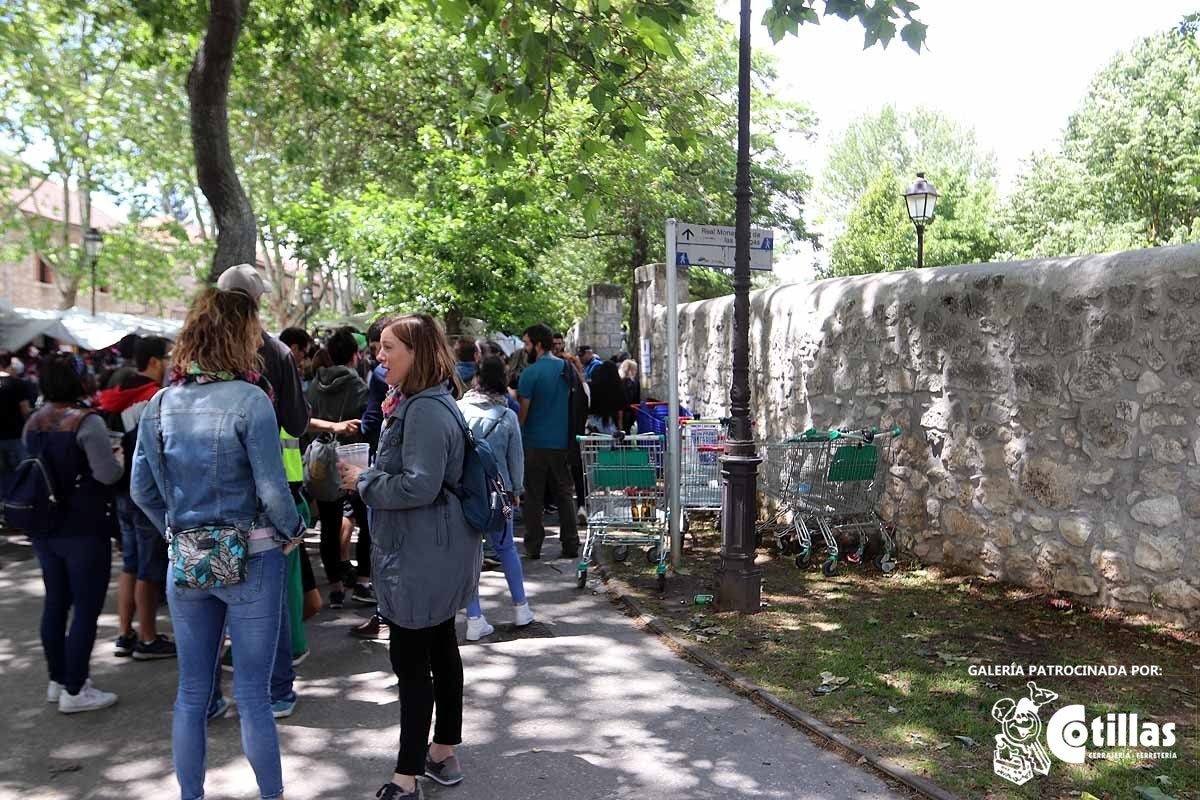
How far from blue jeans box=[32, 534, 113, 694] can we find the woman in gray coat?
1.93 metres

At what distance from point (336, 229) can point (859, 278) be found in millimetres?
10052

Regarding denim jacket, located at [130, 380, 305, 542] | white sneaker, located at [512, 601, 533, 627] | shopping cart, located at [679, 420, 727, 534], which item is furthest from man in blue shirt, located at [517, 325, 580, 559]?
denim jacket, located at [130, 380, 305, 542]

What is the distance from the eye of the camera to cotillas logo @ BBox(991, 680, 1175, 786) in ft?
13.1

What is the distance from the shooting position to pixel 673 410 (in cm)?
759

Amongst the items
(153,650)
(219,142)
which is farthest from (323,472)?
(219,142)

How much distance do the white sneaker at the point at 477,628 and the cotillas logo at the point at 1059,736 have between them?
2.95 metres

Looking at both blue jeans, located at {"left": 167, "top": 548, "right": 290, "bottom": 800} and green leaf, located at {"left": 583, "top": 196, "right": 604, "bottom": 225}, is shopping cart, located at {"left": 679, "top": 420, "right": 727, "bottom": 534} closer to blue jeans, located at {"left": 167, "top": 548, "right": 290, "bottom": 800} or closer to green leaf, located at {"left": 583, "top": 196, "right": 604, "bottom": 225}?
green leaf, located at {"left": 583, "top": 196, "right": 604, "bottom": 225}

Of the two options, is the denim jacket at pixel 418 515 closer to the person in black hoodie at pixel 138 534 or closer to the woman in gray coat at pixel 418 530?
the woman in gray coat at pixel 418 530

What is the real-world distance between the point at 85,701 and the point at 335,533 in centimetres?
217

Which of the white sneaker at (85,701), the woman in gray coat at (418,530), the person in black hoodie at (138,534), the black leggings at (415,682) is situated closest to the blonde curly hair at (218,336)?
the woman in gray coat at (418,530)

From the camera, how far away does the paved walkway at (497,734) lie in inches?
154

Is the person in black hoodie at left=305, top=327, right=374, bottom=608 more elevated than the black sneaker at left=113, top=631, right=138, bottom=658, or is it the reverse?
the person in black hoodie at left=305, top=327, right=374, bottom=608

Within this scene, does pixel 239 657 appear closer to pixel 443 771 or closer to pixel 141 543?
pixel 443 771

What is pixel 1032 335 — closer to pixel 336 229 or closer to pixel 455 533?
pixel 455 533
